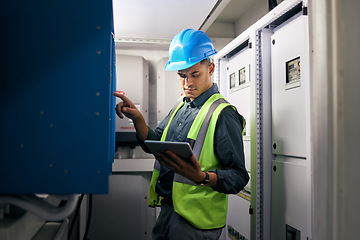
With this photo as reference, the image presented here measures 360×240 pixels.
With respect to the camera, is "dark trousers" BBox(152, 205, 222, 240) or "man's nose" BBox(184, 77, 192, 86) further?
"man's nose" BBox(184, 77, 192, 86)

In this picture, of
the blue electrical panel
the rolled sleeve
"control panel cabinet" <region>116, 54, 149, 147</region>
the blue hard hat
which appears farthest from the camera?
"control panel cabinet" <region>116, 54, 149, 147</region>

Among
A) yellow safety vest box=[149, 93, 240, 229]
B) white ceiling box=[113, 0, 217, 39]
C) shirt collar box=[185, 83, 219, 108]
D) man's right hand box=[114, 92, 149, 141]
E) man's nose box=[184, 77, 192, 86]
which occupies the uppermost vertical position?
white ceiling box=[113, 0, 217, 39]

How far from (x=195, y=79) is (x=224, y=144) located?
1.71 ft

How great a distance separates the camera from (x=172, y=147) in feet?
4.35

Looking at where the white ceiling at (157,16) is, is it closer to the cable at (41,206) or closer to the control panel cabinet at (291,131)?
the control panel cabinet at (291,131)

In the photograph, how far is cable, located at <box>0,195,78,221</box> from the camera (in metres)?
0.96

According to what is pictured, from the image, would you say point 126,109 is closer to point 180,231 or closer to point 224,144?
point 224,144

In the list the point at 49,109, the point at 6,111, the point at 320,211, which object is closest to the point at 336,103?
the point at 320,211

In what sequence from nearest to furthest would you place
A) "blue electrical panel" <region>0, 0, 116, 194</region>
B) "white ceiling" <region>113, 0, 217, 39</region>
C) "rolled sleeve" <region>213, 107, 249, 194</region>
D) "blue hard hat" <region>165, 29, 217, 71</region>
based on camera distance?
"blue electrical panel" <region>0, 0, 116, 194</region> < "rolled sleeve" <region>213, 107, 249, 194</region> < "blue hard hat" <region>165, 29, 217, 71</region> < "white ceiling" <region>113, 0, 217, 39</region>

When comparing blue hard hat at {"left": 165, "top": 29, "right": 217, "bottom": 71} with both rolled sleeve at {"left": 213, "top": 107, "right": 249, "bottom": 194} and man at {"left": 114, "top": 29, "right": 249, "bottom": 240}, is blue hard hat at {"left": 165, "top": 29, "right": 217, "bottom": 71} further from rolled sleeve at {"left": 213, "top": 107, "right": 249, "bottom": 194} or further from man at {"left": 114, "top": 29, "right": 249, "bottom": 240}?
rolled sleeve at {"left": 213, "top": 107, "right": 249, "bottom": 194}

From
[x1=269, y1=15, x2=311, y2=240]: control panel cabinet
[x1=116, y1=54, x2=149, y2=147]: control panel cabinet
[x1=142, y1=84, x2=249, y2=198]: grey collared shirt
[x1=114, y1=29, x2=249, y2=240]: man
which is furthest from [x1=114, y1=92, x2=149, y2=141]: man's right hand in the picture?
[x1=116, y1=54, x2=149, y2=147]: control panel cabinet

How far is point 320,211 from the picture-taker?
89 cm

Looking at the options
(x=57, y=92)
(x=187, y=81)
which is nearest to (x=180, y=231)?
(x=187, y=81)

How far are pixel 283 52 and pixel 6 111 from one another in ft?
5.70
